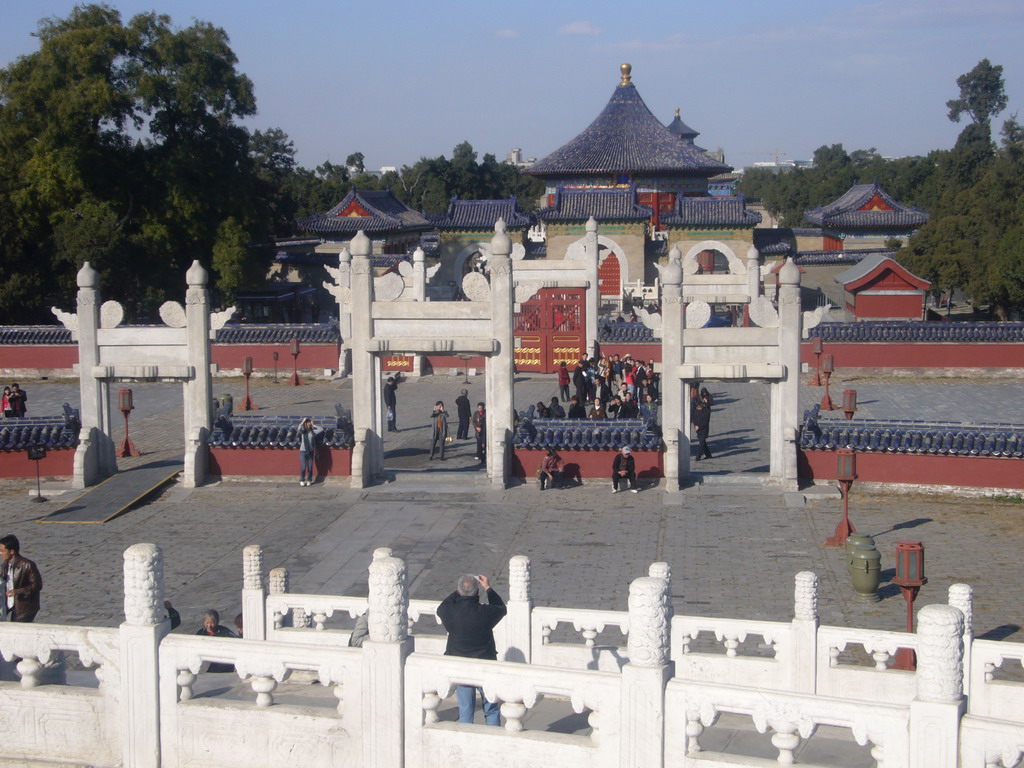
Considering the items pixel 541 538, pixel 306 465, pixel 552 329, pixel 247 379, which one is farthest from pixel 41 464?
pixel 552 329

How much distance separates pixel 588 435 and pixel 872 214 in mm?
38654

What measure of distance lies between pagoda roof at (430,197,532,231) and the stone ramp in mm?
27777

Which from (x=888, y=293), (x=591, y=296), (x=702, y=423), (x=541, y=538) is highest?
(x=888, y=293)

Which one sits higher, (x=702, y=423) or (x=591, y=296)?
(x=591, y=296)

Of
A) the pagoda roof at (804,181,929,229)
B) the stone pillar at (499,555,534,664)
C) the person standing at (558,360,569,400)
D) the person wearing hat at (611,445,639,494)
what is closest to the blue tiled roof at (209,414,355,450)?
the person wearing hat at (611,445,639,494)

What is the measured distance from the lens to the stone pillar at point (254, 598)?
1004cm

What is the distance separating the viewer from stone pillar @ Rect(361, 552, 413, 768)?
268 inches

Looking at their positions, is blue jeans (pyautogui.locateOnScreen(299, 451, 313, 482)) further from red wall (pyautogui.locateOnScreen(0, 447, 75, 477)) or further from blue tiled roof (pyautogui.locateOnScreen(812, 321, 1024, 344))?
blue tiled roof (pyautogui.locateOnScreen(812, 321, 1024, 344))

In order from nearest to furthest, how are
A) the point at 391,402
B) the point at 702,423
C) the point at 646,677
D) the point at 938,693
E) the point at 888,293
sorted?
the point at 938,693 → the point at 646,677 → the point at 702,423 → the point at 391,402 → the point at 888,293

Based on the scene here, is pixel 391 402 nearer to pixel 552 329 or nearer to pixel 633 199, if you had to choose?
pixel 552 329

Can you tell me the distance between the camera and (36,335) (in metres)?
33.4

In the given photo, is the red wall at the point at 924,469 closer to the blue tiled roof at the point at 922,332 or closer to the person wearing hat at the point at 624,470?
the person wearing hat at the point at 624,470

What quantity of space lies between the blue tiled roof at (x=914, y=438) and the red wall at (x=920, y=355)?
12393 millimetres

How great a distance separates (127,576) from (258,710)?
3.60ft
